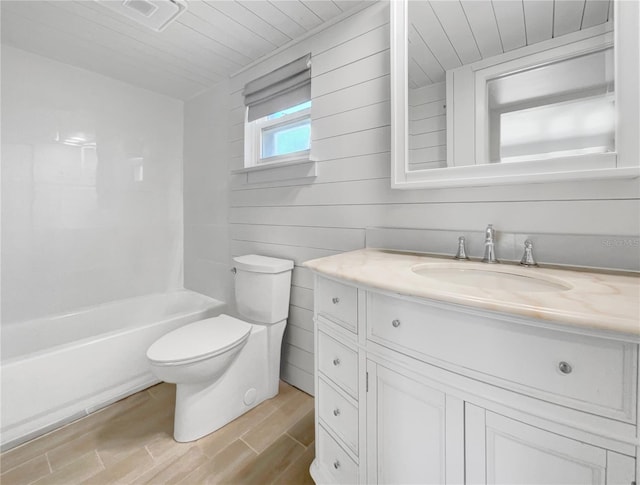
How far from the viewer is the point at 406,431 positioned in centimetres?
80

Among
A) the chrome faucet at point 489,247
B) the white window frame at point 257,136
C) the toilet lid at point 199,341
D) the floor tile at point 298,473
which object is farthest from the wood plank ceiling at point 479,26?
the floor tile at point 298,473

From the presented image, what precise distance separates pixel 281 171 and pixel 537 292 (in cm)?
147

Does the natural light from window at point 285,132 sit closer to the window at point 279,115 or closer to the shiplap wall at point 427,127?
the window at point 279,115

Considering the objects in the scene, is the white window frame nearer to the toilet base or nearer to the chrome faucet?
the toilet base

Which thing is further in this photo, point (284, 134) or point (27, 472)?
point (284, 134)

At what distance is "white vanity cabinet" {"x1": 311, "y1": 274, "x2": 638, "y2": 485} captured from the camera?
1.74 feet

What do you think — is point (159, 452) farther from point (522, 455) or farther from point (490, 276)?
point (490, 276)

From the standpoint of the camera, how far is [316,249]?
5.48 ft

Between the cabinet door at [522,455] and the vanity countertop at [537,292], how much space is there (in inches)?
10.4

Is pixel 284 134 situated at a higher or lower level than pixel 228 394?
higher

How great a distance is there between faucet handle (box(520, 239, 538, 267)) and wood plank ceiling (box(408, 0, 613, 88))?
0.70 meters

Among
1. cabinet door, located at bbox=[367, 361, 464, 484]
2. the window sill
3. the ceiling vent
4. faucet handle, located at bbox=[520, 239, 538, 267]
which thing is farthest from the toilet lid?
the ceiling vent

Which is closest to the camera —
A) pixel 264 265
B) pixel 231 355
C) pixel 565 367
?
pixel 565 367

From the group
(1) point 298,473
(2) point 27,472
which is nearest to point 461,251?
(1) point 298,473
